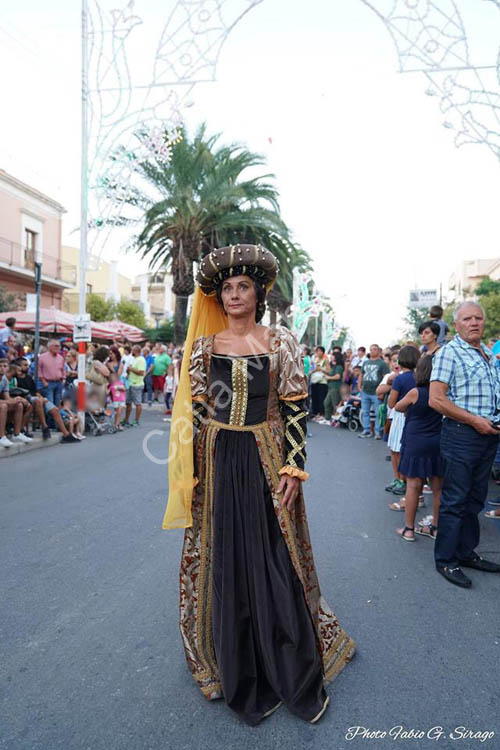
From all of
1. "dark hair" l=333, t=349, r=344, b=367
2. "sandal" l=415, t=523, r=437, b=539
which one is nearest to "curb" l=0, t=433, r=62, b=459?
"sandal" l=415, t=523, r=437, b=539

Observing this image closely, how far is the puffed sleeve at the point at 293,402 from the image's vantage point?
2.42 meters

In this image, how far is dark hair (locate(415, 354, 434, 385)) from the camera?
436cm

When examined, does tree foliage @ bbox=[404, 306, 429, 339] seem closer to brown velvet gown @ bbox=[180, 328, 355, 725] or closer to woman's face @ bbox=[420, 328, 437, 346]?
woman's face @ bbox=[420, 328, 437, 346]

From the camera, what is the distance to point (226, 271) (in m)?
2.47

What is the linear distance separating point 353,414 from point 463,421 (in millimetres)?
8832

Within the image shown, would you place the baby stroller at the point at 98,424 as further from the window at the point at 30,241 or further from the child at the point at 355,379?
the window at the point at 30,241

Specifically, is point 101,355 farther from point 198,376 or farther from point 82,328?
point 198,376

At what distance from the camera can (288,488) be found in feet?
7.80

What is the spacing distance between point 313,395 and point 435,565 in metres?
10.1

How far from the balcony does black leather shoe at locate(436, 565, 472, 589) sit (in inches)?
Result: 1004

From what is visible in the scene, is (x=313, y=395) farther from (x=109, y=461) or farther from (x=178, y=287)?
(x=109, y=461)

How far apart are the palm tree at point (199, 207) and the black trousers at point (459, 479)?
42.9ft

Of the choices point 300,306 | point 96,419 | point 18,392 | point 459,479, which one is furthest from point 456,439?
point 300,306

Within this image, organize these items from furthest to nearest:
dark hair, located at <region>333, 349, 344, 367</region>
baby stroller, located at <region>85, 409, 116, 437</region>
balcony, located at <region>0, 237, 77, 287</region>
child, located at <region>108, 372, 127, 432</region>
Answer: balcony, located at <region>0, 237, 77, 287</region>, dark hair, located at <region>333, 349, 344, 367</region>, child, located at <region>108, 372, 127, 432</region>, baby stroller, located at <region>85, 409, 116, 437</region>
